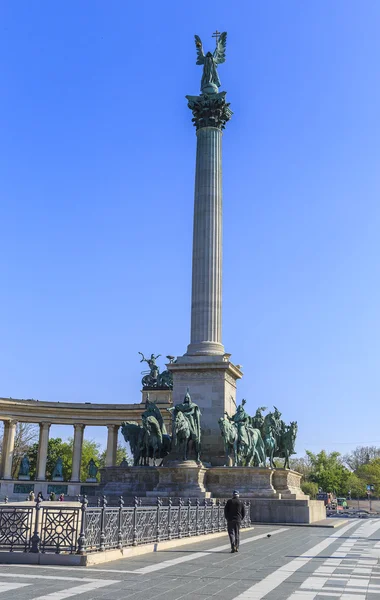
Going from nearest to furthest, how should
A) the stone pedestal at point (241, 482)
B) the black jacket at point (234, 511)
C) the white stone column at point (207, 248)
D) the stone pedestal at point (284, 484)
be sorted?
the black jacket at point (234, 511) → the stone pedestal at point (241, 482) → the stone pedestal at point (284, 484) → the white stone column at point (207, 248)

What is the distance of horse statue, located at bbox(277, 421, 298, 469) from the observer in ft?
154

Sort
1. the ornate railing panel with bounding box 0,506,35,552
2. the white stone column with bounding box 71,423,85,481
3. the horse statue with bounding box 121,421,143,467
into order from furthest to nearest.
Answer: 1. the white stone column with bounding box 71,423,85,481
2. the horse statue with bounding box 121,421,143,467
3. the ornate railing panel with bounding box 0,506,35,552

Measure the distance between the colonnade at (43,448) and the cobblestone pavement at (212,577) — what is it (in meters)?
58.3

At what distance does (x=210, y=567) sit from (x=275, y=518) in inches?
848

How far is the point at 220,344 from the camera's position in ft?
146

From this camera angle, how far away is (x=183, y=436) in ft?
128

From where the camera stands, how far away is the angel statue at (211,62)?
50.9 metres

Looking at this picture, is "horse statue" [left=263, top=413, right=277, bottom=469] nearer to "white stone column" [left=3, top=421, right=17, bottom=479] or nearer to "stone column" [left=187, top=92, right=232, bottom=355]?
"stone column" [left=187, top=92, right=232, bottom=355]

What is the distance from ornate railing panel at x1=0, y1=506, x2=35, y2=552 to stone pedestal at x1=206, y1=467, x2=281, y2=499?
72.9 ft

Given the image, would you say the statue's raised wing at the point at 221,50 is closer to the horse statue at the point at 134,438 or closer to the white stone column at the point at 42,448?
the horse statue at the point at 134,438

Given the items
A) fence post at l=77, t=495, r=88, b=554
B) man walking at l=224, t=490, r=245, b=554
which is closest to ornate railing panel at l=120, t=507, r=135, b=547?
fence post at l=77, t=495, r=88, b=554

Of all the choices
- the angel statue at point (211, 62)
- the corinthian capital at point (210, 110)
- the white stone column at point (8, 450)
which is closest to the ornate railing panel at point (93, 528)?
the corinthian capital at point (210, 110)

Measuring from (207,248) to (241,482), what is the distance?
15.9 meters

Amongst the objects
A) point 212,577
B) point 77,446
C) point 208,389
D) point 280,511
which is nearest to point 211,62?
point 208,389
